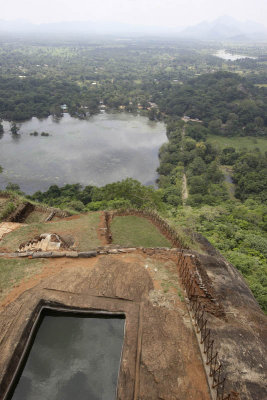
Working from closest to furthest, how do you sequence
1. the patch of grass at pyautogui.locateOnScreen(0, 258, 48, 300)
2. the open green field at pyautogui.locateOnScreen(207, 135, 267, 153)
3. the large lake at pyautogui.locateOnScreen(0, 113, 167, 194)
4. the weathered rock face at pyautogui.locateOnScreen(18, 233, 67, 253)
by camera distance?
the patch of grass at pyautogui.locateOnScreen(0, 258, 48, 300) → the weathered rock face at pyautogui.locateOnScreen(18, 233, 67, 253) → the large lake at pyautogui.locateOnScreen(0, 113, 167, 194) → the open green field at pyautogui.locateOnScreen(207, 135, 267, 153)

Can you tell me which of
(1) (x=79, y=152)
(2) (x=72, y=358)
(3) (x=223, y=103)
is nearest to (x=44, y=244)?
(2) (x=72, y=358)

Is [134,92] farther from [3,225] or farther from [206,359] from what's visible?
[206,359]

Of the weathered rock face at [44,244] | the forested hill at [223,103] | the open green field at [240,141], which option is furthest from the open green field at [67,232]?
the forested hill at [223,103]

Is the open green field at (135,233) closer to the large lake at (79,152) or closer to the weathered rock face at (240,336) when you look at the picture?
the weathered rock face at (240,336)

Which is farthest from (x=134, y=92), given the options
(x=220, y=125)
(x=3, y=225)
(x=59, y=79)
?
(x=3, y=225)

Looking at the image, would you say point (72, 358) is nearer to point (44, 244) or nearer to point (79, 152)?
point (44, 244)

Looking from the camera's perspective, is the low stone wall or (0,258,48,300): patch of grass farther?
the low stone wall

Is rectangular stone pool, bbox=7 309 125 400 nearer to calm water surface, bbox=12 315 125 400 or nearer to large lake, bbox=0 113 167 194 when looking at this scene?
calm water surface, bbox=12 315 125 400

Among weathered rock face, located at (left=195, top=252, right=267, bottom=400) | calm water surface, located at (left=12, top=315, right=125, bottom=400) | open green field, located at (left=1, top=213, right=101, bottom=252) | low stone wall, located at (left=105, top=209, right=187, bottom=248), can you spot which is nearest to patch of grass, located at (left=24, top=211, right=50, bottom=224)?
open green field, located at (left=1, top=213, right=101, bottom=252)
